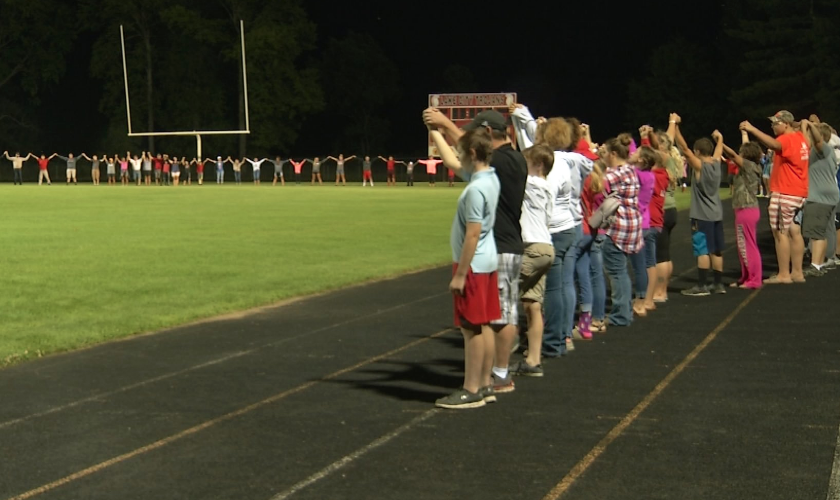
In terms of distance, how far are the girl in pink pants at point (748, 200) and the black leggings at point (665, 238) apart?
1.45m

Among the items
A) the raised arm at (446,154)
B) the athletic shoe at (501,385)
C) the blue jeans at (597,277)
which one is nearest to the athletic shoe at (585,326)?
the blue jeans at (597,277)

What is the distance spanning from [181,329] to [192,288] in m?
3.44

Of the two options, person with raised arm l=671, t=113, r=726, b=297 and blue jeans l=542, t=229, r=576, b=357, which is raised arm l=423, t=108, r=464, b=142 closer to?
blue jeans l=542, t=229, r=576, b=357

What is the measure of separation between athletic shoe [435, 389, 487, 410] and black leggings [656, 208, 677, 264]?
5.92m

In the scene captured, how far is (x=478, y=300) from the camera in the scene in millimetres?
7594

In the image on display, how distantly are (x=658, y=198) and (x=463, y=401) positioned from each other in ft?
19.8

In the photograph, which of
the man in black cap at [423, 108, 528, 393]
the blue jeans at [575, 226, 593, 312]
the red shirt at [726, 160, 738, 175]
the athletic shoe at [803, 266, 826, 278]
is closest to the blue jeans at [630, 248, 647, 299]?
the blue jeans at [575, 226, 593, 312]

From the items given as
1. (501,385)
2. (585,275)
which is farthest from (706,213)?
(501,385)

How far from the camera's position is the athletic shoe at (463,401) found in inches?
311

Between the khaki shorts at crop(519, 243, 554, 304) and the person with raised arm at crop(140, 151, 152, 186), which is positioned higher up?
the khaki shorts at crop(519, 243, 554, 304)

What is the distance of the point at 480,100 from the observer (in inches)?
2313

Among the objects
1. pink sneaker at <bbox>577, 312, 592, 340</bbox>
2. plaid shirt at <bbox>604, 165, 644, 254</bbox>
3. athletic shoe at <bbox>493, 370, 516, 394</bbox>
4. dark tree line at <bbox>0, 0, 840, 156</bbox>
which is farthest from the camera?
dark tree line at <bbox>0, 0, 840, 156</bbox>

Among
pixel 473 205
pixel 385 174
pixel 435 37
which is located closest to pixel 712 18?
pixel 435 37

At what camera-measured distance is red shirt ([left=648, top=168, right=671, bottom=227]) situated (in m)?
13.1
